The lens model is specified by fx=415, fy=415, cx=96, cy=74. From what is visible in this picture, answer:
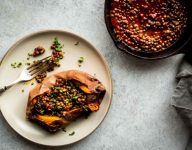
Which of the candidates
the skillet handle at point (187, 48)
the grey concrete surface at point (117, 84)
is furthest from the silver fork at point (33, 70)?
the skillet handle at point (187, 48)

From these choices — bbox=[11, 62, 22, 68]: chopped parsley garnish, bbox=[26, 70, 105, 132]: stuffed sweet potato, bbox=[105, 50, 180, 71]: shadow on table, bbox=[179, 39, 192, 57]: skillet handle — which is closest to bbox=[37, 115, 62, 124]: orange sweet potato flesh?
bbox=[26, 70, 105, 132]: stuffed sweet potato

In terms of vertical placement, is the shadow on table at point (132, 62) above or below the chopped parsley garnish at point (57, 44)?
below

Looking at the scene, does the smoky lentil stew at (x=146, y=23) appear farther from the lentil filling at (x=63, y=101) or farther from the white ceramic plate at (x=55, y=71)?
the lentil filling at (x=63, y=101)

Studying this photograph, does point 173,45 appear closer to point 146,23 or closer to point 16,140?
point 146,23

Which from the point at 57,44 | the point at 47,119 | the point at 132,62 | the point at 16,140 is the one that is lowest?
the point at 16,140

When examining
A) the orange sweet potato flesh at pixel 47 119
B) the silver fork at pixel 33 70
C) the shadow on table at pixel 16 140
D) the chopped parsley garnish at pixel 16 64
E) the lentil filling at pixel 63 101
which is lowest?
the shadow on table at pixel 16 140

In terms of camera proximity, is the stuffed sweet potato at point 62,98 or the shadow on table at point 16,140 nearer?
the stuffed sweet potato at point 62,98

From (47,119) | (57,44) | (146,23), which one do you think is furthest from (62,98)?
(146,23)

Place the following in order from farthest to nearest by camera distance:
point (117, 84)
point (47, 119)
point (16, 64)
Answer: point (117, 84) < point (16, 64) < point (47, 119)
